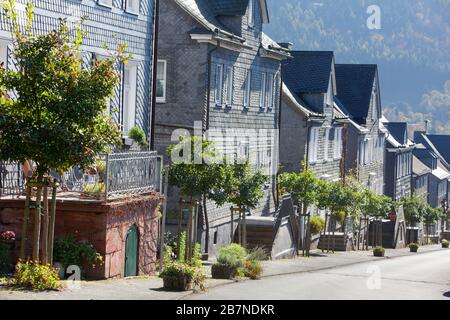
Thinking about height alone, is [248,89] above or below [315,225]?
above

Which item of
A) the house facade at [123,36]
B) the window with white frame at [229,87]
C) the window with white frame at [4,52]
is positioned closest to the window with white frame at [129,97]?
the house facade at [123,36]

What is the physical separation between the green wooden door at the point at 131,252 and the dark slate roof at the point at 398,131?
60.2 m

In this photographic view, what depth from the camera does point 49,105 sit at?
17.7 meters

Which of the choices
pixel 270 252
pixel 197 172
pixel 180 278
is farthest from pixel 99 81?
pixel 270 252

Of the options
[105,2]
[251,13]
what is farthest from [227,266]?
[251,13]

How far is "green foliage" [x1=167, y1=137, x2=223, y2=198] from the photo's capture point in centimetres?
2789

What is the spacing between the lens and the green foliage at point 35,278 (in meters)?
17.9

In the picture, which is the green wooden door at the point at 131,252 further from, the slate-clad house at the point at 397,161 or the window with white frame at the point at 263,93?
the slate-clad house at the point at 397,161

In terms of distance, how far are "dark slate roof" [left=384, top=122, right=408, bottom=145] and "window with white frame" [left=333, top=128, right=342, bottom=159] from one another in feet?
72.1

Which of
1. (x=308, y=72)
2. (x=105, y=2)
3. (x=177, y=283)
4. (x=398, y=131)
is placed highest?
(x=308, y=72)

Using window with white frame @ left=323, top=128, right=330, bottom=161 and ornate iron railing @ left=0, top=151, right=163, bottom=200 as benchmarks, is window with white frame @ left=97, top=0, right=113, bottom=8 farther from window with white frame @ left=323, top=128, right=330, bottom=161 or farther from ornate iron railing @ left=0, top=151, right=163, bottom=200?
window with white frame @ left=323, top=128, right=330, bottom=161

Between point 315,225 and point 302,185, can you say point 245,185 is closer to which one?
point 302,185

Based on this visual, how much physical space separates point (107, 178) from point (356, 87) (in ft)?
163
